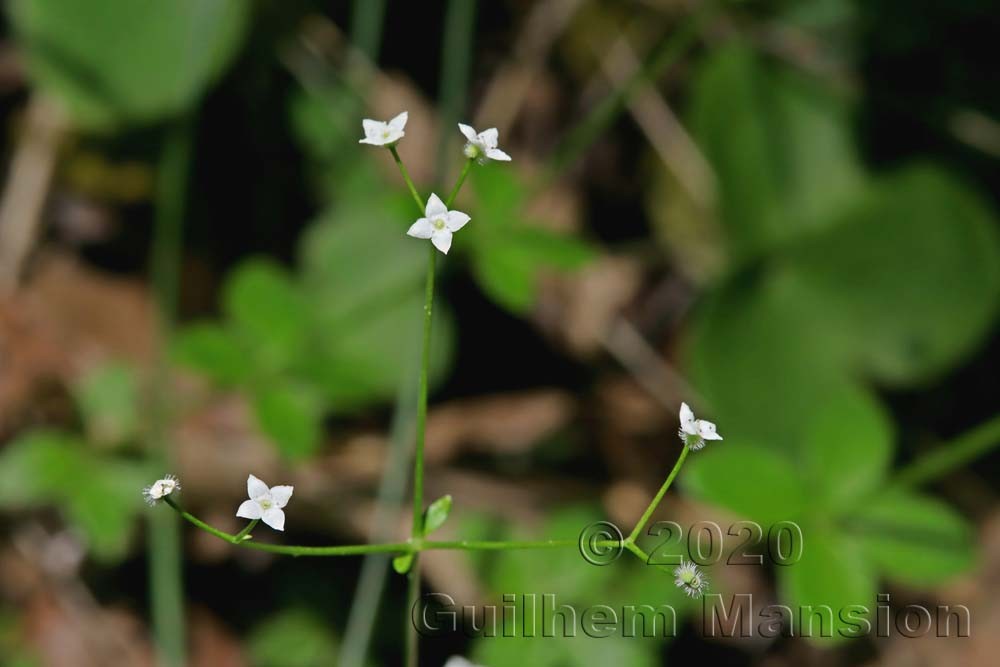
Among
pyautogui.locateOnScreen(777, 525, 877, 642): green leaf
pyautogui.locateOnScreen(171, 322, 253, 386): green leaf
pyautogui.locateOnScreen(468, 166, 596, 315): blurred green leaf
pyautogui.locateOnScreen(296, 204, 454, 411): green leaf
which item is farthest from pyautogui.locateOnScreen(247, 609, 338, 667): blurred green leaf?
pyautogui.locateOnScreen(777, 525, 877, 642): green leaf

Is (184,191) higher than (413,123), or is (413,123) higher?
(413,123)

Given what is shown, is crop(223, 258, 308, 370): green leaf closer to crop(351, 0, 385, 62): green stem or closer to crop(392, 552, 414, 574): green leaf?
crop(351, 0, 385, 62): green stem

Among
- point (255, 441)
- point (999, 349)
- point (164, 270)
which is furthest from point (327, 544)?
point (999, 349)

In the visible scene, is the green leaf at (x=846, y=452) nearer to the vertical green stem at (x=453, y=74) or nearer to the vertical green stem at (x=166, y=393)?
the vertical green stem at (x=453, y=74)

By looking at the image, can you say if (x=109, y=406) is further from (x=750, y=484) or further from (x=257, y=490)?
(x=750, y=484)

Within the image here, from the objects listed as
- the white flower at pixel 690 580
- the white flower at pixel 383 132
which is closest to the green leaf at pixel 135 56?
the white flower at pixel 383 132

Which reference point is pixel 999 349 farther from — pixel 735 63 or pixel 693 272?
pixel 735 63
